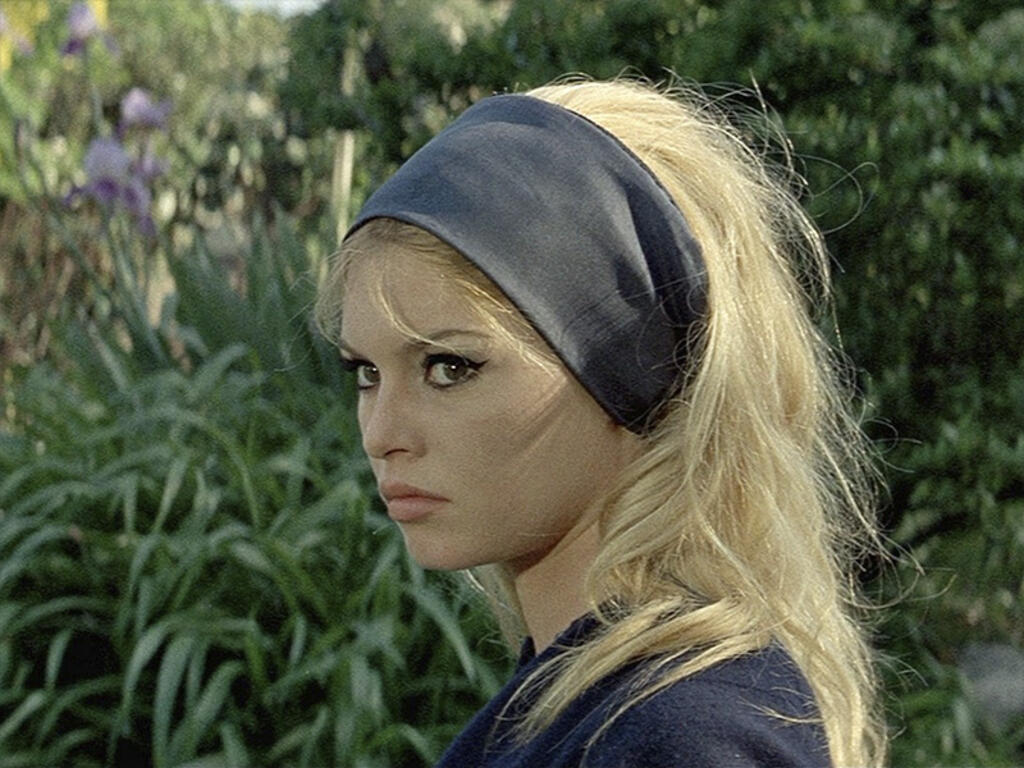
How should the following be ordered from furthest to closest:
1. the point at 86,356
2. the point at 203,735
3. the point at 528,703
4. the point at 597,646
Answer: the point at 86,356
the point at 203,735
the point at 528,703
the point at 597,646

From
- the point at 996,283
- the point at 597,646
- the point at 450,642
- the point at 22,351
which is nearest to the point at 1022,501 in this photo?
the point at 996,283

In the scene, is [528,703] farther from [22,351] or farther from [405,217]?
[22,351]

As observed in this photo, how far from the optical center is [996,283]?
14.0 ft

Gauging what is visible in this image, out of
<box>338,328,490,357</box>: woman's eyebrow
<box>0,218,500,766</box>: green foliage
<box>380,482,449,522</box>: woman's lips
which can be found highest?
<box>338,328,490,357</box>: woman's eyebrow

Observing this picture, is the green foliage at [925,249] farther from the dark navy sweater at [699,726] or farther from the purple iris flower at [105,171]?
the dark navy sweater at [699,726]

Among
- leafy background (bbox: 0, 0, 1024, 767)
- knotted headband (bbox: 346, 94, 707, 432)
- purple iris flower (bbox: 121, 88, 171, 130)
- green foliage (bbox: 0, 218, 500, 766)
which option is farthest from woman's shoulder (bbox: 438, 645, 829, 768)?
purple iris flower (bbox: 121, 88, 171, 130)

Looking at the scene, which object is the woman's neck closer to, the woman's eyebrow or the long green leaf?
the woman's eyebrow

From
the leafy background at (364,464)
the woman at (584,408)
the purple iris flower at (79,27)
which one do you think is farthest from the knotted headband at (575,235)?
the purple iris flower at (79,27)

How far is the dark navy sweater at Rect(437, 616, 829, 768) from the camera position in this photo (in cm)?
126

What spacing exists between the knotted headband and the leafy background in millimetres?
1796

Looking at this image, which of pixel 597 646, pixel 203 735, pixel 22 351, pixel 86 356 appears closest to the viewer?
pixel 597 646

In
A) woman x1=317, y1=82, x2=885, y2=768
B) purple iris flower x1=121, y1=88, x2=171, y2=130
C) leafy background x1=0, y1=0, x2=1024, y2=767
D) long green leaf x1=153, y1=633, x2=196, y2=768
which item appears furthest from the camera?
purple iris flower x1=121, y1=88, x2=171, y2=130

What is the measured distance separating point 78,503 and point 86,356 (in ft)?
3.66

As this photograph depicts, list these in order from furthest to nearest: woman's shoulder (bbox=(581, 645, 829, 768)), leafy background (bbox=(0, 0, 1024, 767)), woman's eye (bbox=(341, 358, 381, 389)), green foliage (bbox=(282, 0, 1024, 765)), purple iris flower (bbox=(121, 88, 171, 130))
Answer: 1. purple iris flower (bbox=(121, 88, 171, 130))
2. green foliage (bbox=(282, 0, 1024, 765))
3. leafy background (bbox=(0, 0, 1024, 767))
4. woman's eye (bbox=(341, 358, 381, 389))
5. woman's shoulder (bbox=(581, 645, 829, 768))
